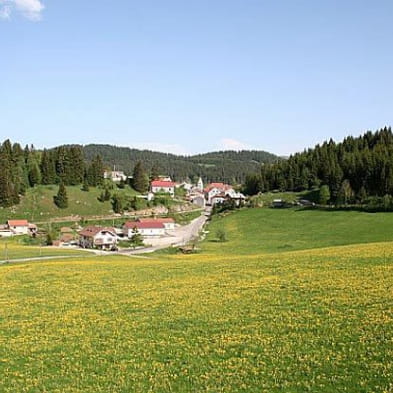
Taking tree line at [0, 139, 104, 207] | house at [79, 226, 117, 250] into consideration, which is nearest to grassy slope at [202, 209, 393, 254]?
house at [79, 226, 117, 250]

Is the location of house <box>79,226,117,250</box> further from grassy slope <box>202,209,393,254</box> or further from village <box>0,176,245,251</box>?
grassy slope <box>202,209,393,254</box>

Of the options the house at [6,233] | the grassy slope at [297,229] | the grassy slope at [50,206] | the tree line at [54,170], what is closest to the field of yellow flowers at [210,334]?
the grassy slope at [297,229]

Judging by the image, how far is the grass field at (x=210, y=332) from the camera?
15.6 m

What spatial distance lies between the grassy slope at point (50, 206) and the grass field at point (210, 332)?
401ft

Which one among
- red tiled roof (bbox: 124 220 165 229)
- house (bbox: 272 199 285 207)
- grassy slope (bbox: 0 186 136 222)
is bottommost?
red tiled roof (bbox: 124 220 165 229)

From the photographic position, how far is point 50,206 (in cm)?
16250

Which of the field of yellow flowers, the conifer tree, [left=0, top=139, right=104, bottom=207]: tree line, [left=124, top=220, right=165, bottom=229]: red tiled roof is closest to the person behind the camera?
the field of yellow flowers

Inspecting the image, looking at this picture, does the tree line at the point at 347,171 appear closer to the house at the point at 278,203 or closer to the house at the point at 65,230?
the house at the point at 278,203

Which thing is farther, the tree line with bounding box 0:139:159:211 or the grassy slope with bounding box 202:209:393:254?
the tree line with bounding box 0:139:159:211

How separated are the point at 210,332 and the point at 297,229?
90.9 m

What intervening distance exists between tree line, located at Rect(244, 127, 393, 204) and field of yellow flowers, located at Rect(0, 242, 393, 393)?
336 feet

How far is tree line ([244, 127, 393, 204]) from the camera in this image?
13288 cm

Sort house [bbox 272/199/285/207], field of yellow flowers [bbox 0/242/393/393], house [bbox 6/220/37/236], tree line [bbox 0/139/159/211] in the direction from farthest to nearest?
tree line [bbox 0/139/159/211] < house [bbox 272/199/285/207] < house [bbox 6/220/37/236] < field of yellow flowers [bbox 0/242/393/393]

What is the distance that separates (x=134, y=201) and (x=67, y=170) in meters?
27.2
